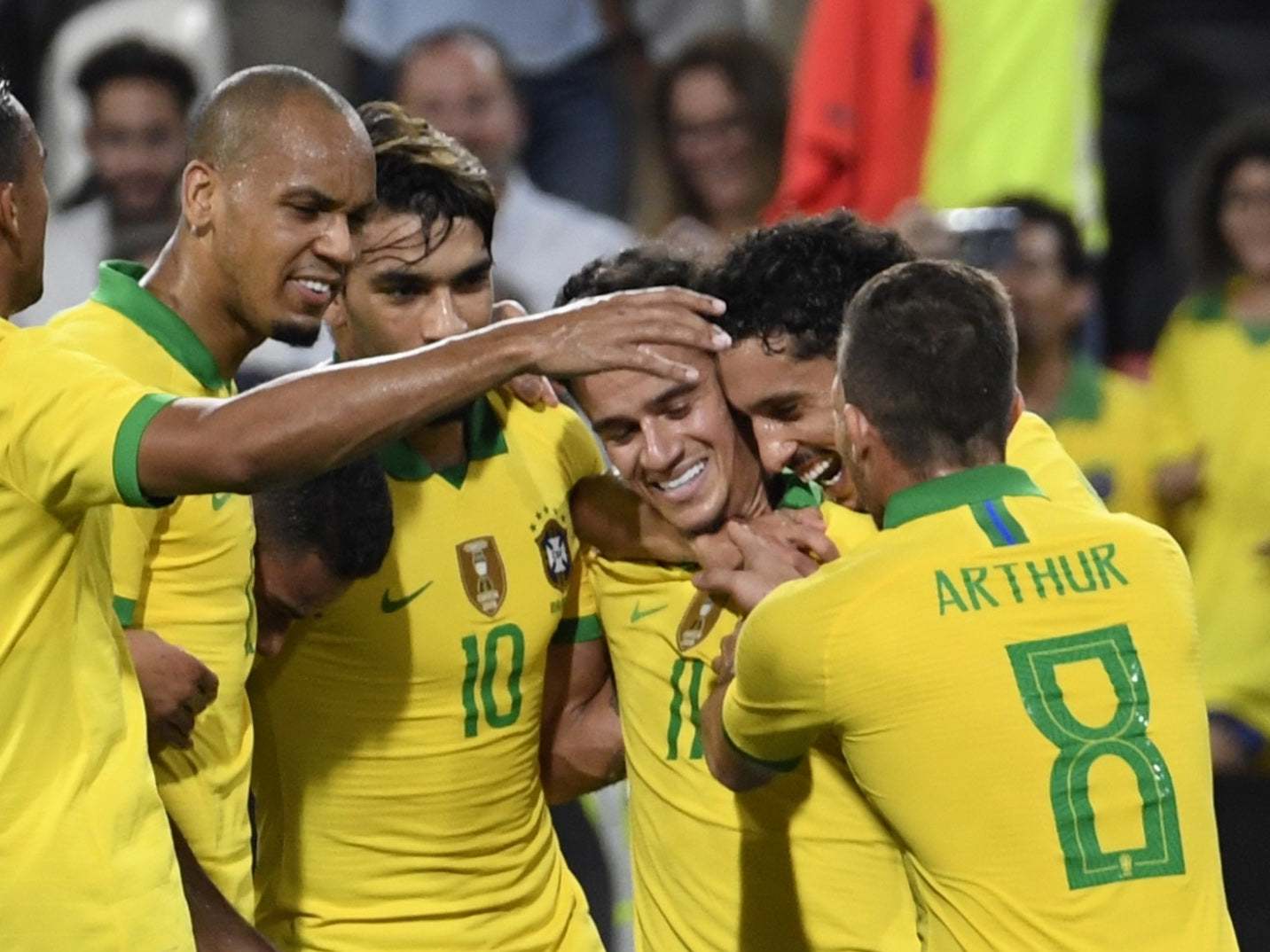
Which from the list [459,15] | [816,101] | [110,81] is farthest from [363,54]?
[816,101]

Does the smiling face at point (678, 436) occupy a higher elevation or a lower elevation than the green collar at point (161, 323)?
lower

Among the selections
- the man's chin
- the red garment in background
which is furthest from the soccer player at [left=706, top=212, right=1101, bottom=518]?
the red garment in background

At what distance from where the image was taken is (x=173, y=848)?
120 inches

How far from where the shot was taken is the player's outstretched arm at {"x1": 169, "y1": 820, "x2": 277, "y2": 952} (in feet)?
10.5

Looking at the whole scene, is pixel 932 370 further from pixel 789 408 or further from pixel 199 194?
pixel 199 194

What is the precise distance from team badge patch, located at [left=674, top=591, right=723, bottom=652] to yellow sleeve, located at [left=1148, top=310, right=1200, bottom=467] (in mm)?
2685

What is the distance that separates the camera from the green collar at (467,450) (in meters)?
3.66

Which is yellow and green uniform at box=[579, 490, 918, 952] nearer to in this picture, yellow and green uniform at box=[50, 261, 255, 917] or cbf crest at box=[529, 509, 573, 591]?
cbf crest at box=[529, 509, 573, 591]

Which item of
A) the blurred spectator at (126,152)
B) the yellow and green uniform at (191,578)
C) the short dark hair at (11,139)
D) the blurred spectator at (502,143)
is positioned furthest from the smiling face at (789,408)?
the blurred spectator at (126,152)

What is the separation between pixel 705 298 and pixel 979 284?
1.44 ft

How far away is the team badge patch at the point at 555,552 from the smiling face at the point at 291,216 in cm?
55

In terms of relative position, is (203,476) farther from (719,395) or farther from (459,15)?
(459,15)

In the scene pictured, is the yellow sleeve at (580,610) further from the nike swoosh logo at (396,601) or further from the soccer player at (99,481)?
the soccer player at (99,481)

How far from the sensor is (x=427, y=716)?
144 inches
